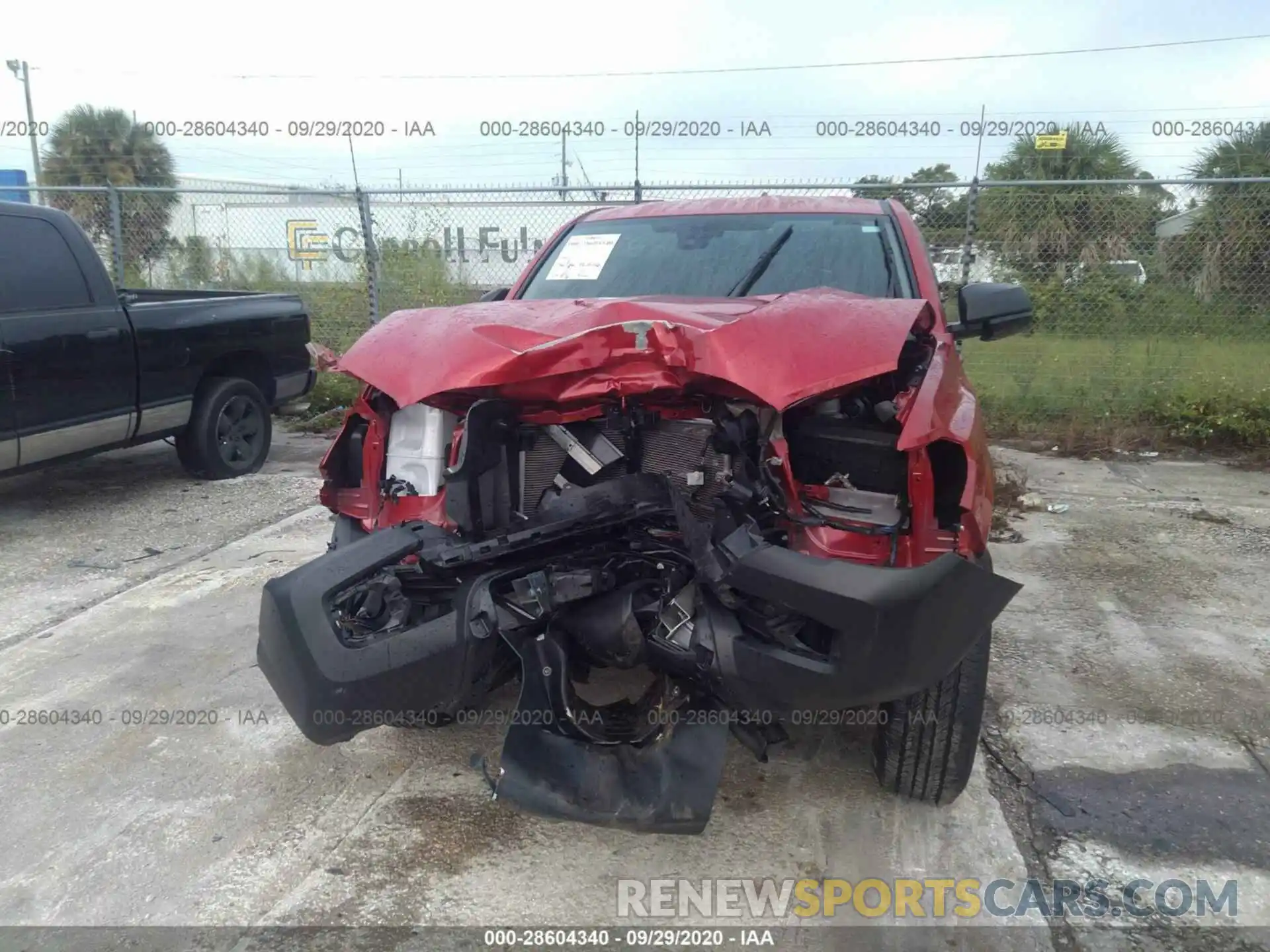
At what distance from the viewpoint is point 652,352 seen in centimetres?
230

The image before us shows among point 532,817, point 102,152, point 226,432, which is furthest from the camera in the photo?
point 102,152

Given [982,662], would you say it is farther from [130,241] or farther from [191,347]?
[130,241]

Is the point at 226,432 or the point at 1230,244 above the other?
the point at 1230,244

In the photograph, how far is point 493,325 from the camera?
8.27ft

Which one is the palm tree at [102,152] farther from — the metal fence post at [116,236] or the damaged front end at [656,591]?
the damaged front end at [656,591]

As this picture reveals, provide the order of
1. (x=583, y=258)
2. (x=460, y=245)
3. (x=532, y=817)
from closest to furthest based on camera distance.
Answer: (x=532, y=817)
(x=583, y=258)
(x=460, y=245)

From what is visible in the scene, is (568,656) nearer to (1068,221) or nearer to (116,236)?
(1068,221)

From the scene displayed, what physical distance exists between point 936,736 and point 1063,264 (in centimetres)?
675

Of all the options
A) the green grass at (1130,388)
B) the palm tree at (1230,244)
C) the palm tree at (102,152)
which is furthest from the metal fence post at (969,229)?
the palm tree at (102,152)

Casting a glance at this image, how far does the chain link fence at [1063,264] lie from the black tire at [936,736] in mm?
5642

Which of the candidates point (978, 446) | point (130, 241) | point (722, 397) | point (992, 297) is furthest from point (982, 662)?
point (130, 241)

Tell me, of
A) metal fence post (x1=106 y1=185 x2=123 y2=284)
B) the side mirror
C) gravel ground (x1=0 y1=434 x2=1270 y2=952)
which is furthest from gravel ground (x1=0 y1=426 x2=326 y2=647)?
the side mirror

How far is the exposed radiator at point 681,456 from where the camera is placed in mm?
2656

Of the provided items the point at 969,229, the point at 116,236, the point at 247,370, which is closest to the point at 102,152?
the point at 116,236
